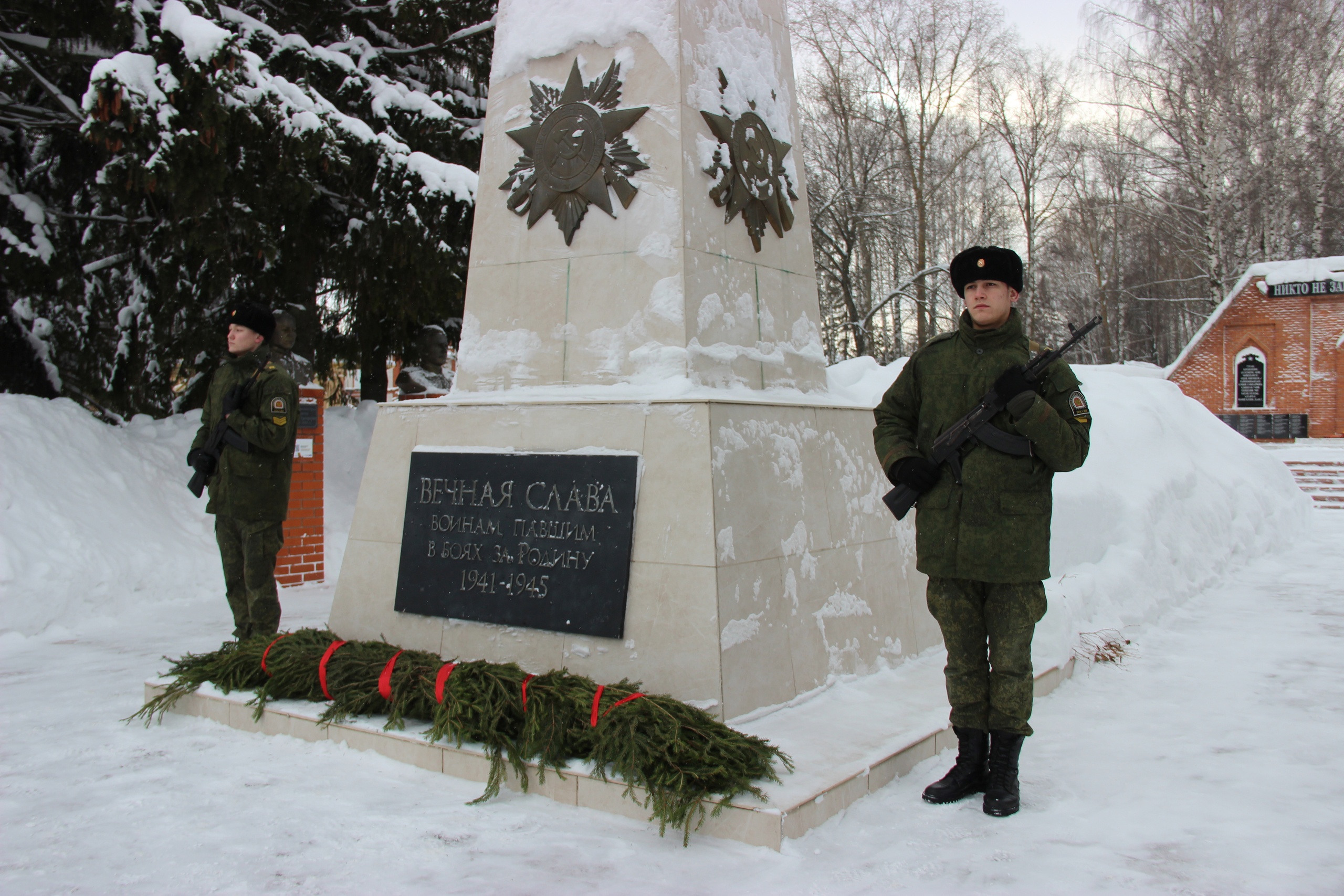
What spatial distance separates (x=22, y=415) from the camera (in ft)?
22.3

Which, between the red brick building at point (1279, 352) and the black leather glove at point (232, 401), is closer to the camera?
the black leather glove at point (232, 401)

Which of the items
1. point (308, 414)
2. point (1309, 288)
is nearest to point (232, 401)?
point (308, 414)

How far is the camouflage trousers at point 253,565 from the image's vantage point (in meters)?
4.44

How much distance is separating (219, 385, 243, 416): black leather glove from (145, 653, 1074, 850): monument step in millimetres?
1272

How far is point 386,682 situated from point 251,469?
159 cm

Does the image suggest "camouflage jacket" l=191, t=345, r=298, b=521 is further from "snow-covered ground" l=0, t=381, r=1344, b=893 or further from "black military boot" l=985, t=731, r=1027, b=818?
"black military boot" l=985, t=731, r=1027, b=818

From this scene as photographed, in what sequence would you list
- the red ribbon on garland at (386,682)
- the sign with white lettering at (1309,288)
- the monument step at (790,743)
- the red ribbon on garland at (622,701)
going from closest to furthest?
the monument step at (790,743) → the red ribbon on garland at (622,701) → the red ribbon on garland at (386,682) → the sign with white lettering at (1309,288)

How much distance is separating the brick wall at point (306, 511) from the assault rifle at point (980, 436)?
219 inches

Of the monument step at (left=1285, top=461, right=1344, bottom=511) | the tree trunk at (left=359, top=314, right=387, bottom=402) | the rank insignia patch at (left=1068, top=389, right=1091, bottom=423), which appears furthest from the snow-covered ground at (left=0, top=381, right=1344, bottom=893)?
the monument step at (left=1285, top=461, right=1344, bottom=511)

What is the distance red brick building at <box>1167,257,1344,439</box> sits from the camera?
25000 mm

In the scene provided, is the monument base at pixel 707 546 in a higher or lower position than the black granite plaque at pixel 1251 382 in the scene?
lower

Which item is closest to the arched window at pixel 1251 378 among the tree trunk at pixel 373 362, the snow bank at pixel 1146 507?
the snow bank at pixel 1146 507

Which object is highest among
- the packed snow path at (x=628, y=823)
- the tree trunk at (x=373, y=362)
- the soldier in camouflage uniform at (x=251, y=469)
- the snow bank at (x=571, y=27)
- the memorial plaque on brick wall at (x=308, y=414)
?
the snow bank at (x=571, y=27)

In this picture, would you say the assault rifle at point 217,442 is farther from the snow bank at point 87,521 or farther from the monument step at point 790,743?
the snow bank at point 87,521
